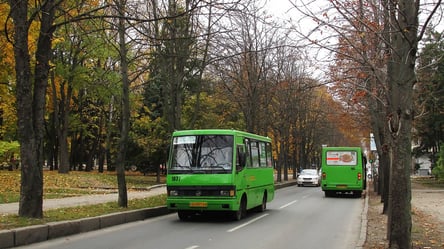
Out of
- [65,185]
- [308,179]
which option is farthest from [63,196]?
[308,179]

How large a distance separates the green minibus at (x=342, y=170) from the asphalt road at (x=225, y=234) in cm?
1279

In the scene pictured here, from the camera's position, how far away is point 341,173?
30.1 metres

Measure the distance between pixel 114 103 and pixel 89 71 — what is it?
918 cm

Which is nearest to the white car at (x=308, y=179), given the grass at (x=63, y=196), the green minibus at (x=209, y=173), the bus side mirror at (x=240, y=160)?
the grass at (x=63, y=196)

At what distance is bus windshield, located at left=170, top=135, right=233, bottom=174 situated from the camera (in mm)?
14945

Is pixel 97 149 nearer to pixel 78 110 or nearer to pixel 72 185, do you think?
pixel 78 110

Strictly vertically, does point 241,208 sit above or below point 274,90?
below

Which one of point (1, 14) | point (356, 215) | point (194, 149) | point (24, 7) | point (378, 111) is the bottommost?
point (356, 215)

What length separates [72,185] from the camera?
2759 cm

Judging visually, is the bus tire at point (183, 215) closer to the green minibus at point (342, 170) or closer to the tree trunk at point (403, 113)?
the tree trunk at point (403, 113)

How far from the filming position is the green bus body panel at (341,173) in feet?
98.0

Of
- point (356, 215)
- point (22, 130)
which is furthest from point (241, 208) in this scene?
point (22, 130)

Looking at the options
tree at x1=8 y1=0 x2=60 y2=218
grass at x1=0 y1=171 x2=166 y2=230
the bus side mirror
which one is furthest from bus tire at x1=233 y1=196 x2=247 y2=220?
tree at x1=8 y1=0 x2=60 y2=218

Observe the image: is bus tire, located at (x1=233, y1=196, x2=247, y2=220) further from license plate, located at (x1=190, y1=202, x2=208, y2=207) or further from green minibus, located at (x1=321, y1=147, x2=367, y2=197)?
green minibus, located at (x1=321, y1=147, x2=367, y2=197)
